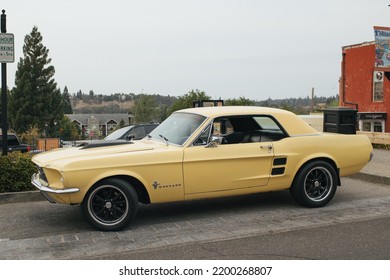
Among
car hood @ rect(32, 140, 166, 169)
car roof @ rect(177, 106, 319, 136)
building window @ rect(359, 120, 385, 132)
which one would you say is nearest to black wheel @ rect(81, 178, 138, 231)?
car hood @ rect(32, 140, 166, 169)

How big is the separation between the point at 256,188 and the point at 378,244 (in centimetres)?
195

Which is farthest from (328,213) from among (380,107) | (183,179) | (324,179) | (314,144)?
(380,107)

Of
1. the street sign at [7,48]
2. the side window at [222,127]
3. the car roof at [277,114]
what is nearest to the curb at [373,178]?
the car roof at [277,114]

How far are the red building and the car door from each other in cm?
2061

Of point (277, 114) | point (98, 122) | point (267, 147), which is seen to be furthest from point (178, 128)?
point (98, 122)

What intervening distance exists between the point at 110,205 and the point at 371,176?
582cm

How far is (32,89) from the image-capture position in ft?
250

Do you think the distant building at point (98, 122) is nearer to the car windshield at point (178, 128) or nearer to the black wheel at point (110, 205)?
the car windshield at point (178, 128)

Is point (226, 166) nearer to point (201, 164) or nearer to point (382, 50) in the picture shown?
point (201, 164)

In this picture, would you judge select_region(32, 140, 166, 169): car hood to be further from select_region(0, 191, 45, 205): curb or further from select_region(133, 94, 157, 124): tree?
select_region(133, 94, 157, 124): tree

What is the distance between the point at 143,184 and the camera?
19.0 ft
